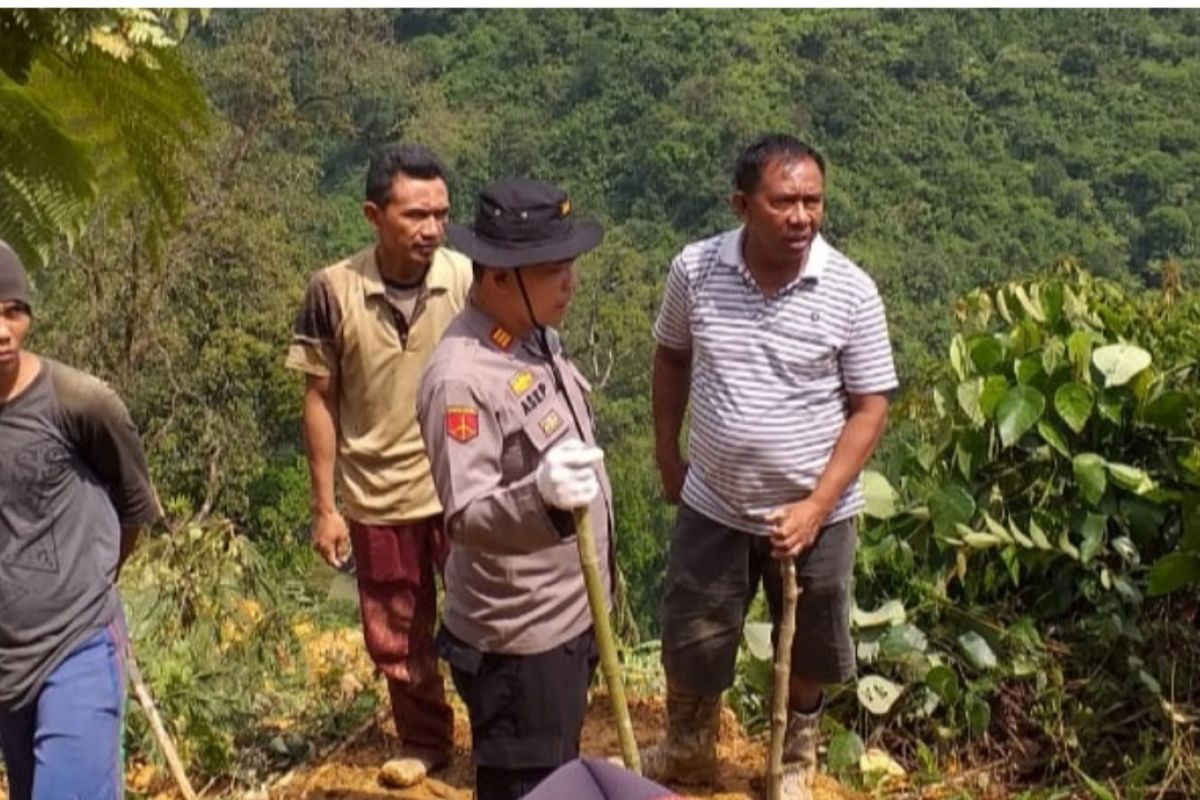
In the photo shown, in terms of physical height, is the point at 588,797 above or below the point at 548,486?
below

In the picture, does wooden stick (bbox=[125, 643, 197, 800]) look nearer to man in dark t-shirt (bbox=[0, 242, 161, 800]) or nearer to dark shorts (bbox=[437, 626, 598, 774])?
man in dark t-shirt (bbox=[0, 242, 161, 800])

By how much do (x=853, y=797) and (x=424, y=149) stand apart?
182cm

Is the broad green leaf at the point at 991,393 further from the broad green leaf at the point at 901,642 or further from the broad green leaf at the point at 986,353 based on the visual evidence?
the broad green leaf at the point at 901,642

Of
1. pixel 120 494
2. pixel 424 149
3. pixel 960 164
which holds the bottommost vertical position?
pixel 960 164

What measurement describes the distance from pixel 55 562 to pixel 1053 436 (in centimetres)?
246

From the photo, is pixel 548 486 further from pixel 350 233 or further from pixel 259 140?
pixel 350 233

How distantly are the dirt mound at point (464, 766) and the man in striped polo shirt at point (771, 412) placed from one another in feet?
1.20

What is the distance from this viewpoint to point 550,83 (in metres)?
Answer: 48.8

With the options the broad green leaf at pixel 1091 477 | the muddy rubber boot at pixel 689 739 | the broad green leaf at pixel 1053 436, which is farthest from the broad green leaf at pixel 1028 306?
the muddy rubber boot at pixel 689 739

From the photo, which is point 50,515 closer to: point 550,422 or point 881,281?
point 550,422

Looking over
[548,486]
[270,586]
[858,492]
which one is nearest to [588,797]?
[548,486]

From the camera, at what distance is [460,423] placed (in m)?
2.68

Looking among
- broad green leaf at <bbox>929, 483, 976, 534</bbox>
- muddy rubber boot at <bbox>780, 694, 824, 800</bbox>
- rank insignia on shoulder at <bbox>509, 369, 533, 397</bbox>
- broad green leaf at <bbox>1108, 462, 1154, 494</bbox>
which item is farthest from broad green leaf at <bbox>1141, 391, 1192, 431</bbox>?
rank insignia on shoulder at <bbox>509, 369, 533, 397</bbox>

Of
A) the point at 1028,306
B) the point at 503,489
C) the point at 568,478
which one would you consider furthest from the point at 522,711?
the point at 1028,306
